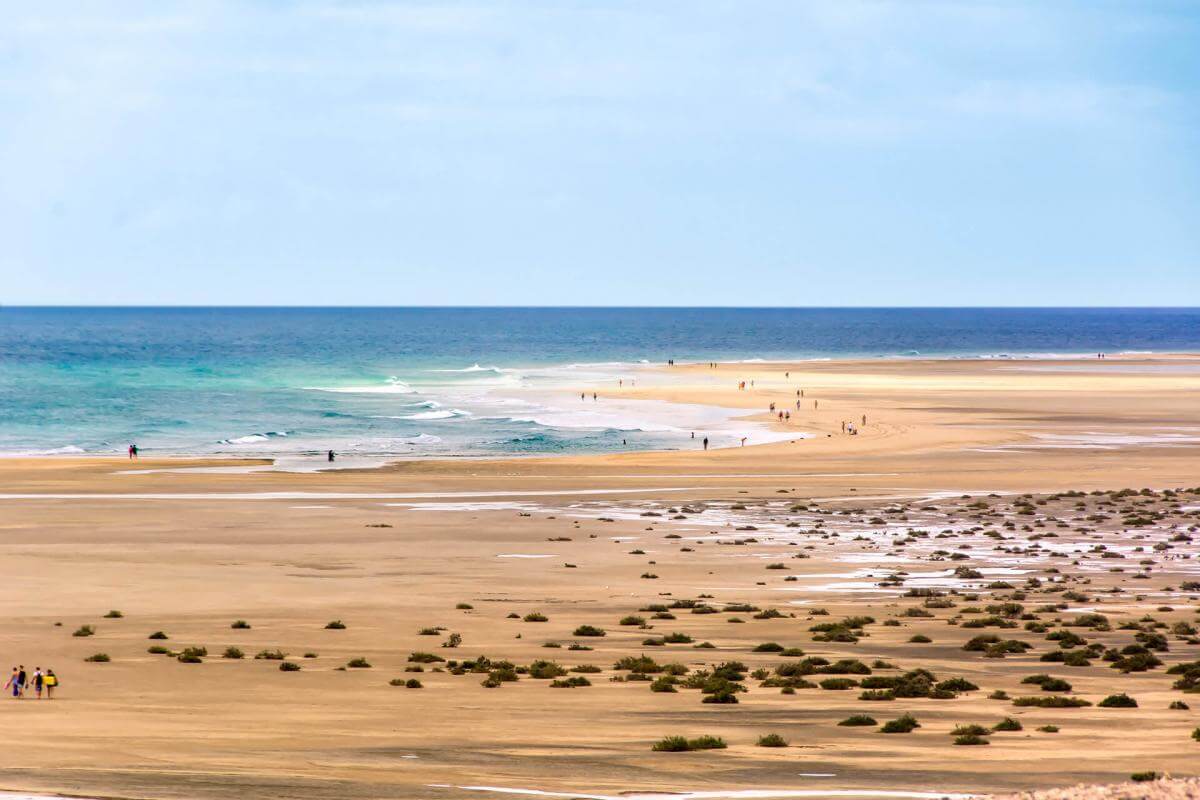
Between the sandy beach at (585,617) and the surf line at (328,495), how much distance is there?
1.28 feet

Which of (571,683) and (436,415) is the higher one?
(436,415)

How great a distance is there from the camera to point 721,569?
143 feet

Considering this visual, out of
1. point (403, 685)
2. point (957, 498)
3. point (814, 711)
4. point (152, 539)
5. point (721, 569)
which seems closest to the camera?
point (814, 711)

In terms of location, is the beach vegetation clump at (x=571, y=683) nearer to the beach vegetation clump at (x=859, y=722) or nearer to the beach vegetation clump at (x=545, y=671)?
the beach vegetation clump at (x=545, y=671)

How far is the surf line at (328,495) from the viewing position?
63281 millimetres

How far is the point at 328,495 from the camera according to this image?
212ft

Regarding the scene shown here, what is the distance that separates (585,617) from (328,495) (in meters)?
31.0

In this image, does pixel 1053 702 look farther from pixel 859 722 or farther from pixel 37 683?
pixel 37 683

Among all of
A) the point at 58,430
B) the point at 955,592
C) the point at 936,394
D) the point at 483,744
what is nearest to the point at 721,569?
the point at 955,592

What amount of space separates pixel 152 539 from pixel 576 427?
54.0 m

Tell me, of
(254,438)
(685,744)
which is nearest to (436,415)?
(254,438)

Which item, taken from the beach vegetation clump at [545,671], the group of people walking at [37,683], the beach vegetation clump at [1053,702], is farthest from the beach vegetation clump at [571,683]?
the group of people walking at [37,683]

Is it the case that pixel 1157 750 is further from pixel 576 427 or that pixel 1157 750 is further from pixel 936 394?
pixel 936 394

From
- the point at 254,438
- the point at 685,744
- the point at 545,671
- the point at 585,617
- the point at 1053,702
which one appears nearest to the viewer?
the point at 685,744
